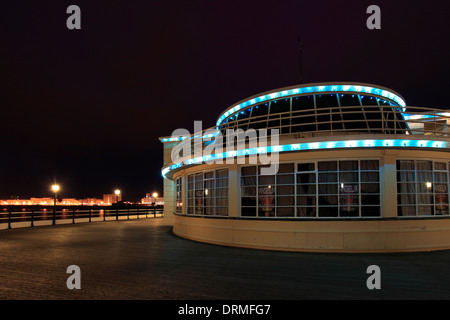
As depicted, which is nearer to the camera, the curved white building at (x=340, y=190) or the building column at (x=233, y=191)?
the curved white building at (x=340, y=190)

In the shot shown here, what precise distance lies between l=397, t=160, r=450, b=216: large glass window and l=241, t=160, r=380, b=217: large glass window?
0.93 m

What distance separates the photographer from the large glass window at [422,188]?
1138cm

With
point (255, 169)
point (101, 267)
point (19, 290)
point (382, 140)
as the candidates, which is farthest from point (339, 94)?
point (19, 290)

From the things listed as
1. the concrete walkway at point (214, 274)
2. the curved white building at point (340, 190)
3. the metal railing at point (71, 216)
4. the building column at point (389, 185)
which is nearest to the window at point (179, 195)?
the curved white building at point (340, 190)

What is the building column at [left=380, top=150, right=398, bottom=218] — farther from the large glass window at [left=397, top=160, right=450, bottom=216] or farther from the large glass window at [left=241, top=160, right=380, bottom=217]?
the large glass window at [left=397, top=160, right=450, bottom=216]

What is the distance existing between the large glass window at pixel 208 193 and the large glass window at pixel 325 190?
2.00 m

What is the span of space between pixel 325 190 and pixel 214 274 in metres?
5.35

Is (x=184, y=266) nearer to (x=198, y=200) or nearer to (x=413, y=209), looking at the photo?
(x=198, y=200)

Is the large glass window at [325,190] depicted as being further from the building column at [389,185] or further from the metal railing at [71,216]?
the metal railing at [71,216]

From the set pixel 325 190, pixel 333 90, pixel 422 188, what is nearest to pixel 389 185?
pixel 422 188

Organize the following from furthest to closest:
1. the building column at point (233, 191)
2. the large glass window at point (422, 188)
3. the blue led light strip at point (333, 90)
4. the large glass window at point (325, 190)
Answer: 1. the blue led light strip at point (333, 90)
2. the building column at point (233, 191)
3. the large glass window at point (422, 188)
4. the large glass window at point (325, 190)

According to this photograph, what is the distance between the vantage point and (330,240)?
36.1 feet

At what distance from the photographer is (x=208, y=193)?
46.3ft

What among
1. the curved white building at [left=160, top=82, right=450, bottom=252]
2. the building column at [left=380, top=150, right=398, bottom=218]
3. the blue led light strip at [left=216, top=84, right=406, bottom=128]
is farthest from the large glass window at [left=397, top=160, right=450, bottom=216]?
the blue led light strip at [left=216, top=84, right=406, bottom=128]
